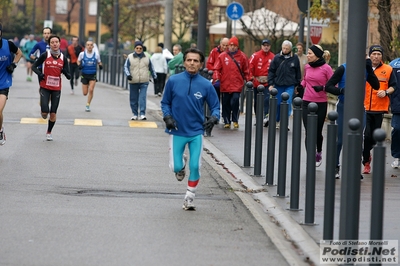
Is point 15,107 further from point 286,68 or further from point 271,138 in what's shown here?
point 271,138

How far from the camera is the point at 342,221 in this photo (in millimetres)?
7359

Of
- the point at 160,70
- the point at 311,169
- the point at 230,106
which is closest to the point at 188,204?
the point at 311,169

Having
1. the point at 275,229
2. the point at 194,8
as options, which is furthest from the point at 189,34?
the point at 275,229

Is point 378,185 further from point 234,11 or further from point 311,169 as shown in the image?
point 234,11

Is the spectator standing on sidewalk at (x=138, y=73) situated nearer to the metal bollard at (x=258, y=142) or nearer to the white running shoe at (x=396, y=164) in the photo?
the white running shoe at (x=396, y=164)

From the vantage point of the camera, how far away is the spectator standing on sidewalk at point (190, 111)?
10062 mm

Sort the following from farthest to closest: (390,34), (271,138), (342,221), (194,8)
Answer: (194,8) → (390,34) → (271,138) → (342,221)

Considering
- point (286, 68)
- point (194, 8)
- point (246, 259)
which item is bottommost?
point (246, 259)

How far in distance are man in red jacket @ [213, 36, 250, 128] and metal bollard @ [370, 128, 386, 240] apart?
13.2 m

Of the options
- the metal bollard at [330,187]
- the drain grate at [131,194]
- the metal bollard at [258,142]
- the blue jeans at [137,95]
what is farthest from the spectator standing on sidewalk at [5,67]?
the metal bollard at [330,187]

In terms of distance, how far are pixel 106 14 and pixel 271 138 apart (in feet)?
187

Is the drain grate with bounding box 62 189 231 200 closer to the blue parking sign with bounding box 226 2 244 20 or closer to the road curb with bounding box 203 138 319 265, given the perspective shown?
the road curb with bounding box 203 138 319 265

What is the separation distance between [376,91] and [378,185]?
22.8 feet

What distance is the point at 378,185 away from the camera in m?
6.55
